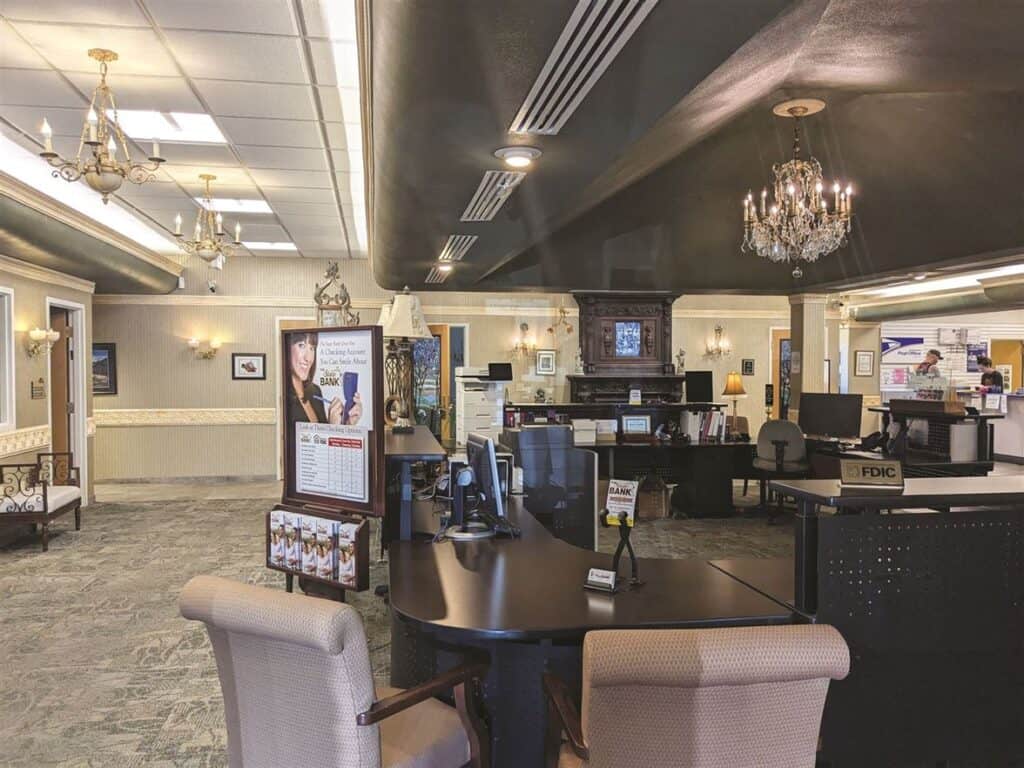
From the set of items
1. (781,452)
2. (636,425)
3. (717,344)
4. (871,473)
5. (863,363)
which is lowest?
(781,452)

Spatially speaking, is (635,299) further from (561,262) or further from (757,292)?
(561,262)

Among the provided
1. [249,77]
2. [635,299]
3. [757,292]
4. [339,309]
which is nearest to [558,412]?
[635,299]

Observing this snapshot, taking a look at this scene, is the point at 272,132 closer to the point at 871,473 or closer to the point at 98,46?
the point at 98,46

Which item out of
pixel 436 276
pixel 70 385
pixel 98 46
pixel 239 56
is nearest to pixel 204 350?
pixel 70 385

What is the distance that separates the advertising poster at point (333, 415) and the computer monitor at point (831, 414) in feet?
22.3

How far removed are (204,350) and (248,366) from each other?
627 millimetres

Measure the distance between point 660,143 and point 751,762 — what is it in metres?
2.56

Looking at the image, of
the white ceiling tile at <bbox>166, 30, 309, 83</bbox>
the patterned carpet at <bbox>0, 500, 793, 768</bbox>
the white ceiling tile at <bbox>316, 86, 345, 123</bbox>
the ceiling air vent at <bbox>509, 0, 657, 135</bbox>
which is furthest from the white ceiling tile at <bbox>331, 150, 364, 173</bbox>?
the patterned carpet at <bbox>0, 500, 793, 768</bbox>

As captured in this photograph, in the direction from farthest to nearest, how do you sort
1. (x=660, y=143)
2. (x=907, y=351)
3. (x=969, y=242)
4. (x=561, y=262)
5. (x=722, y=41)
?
(x=907, y=351)
(x=561, y=262)
(x=969, y=242)
(x=660, y=143)
(x=722, y=41)

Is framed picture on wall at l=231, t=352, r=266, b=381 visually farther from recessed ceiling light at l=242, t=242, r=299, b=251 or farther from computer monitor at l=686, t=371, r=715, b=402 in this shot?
computer monitor at l=686, t=371, r=715, b=402

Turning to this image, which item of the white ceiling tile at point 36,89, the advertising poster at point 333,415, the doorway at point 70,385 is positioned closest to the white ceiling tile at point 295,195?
the white ceiling tile at point 36,89

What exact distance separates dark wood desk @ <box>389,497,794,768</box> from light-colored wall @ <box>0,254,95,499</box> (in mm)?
6072

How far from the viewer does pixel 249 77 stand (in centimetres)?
393

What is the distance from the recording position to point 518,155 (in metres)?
3.38
